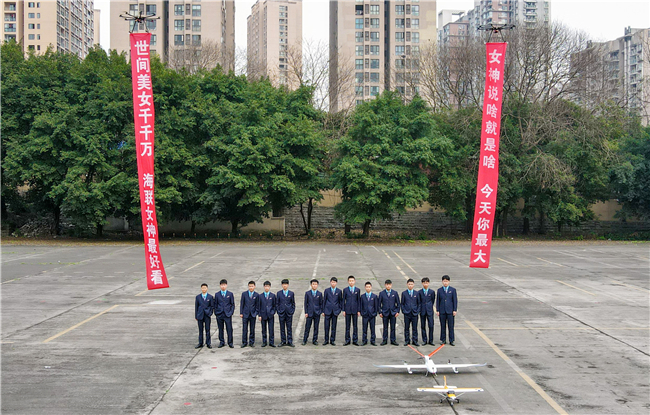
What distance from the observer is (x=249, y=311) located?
1131 centimetres

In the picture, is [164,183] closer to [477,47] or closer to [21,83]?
[21,83]

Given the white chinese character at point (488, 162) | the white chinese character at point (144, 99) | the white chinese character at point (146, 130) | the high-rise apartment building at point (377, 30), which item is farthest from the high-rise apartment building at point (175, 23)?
the white chinese character at point (488, 162)

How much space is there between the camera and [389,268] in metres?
24.2

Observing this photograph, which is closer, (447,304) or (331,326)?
(447,304)

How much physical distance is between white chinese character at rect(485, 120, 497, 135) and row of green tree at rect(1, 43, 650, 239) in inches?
872

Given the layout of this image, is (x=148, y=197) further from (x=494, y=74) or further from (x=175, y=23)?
(x=175, y=23)

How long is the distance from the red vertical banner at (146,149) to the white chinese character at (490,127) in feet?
23.7

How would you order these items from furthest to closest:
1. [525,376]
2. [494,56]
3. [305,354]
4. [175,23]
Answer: [175,23] → [494,56] → [305,354] → [525,376]

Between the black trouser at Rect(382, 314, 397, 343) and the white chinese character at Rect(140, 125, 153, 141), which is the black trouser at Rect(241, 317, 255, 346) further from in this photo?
the white chinese character at Rect(140, 125, 153, 141)

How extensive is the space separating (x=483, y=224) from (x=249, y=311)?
209 inches

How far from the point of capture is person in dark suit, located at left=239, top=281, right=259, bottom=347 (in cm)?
1130

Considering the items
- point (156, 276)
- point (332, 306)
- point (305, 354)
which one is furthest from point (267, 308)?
point (156, 276)

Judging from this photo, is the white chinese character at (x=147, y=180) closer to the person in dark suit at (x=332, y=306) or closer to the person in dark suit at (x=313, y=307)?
the person in dark suit at (x=313, y=307)

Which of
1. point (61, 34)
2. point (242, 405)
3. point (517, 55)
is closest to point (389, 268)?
point (242, 405)
